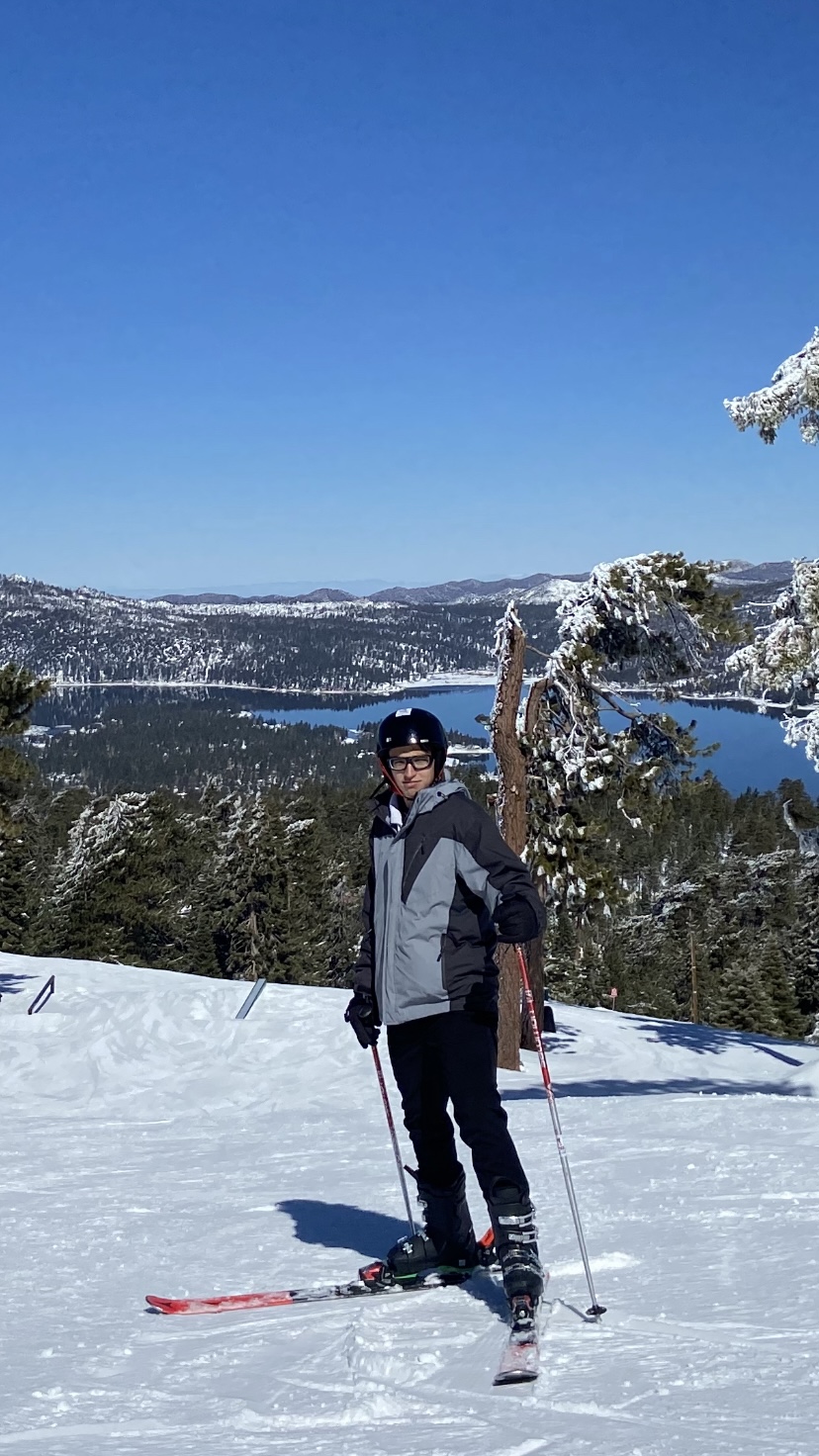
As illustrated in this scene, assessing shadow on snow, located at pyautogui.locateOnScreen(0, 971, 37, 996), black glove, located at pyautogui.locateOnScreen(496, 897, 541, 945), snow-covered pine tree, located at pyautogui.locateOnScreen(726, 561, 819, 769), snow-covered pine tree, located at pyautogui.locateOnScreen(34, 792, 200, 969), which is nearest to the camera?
black glove, located at pyautogui.locateOnScreen(496, 897, 541, 945)

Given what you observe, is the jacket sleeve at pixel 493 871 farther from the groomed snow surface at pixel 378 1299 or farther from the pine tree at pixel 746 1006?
the pine tree at pixel 746 1006

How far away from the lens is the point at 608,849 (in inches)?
811

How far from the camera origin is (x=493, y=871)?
13.6 ft

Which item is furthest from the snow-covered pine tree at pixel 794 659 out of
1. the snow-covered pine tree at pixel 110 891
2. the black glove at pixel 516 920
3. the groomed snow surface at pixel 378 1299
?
the snow-covered pine tree at pixel 110 891

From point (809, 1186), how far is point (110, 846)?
41263 millimetres

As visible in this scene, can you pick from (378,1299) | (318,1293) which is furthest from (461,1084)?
(318,1293)

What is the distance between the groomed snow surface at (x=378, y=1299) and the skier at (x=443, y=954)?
439mm

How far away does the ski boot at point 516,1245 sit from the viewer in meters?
3.90

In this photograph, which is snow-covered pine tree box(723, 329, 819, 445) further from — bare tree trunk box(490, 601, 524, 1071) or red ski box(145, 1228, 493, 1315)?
red ski box(145, 1228, 493, 1315)

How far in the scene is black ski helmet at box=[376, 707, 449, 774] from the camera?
4.34 m

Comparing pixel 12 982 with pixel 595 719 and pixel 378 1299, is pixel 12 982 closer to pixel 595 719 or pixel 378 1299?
pixel 595 719

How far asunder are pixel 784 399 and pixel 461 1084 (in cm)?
1280

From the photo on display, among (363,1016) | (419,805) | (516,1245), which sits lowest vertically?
(516,1245)

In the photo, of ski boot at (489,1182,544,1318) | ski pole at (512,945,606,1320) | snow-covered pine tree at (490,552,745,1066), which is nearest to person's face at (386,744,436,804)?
ski pole at (512,945,606,1320)
